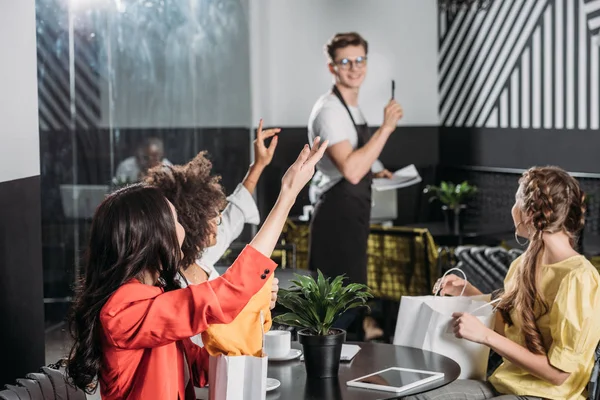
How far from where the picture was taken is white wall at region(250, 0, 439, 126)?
8422mm

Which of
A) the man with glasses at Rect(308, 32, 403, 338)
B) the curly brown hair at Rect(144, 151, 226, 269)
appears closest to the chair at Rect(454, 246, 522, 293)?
the man with glasses at Rect(308, 32, 403, 338)

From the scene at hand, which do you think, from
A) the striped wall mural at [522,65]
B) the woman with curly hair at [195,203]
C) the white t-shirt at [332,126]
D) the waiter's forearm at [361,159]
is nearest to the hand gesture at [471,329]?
the woman with curly hair at [195,203]

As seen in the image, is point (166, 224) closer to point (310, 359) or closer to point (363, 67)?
point (310, 359)

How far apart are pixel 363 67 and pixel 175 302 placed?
8.65 ft

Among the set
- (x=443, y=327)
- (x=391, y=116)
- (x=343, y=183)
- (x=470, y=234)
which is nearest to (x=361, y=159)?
(x=343, y=183)

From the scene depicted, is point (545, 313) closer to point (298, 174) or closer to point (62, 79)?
point (298, 174)

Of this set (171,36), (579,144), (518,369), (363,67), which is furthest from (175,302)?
(579,144)

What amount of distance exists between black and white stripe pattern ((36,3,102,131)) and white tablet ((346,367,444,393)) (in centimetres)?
279

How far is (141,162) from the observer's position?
6020 mm

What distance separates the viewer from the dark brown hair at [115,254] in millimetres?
2086

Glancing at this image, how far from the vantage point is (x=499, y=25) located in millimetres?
8398

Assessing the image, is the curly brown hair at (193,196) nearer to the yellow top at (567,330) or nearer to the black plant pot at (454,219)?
the yellow top at (567,330)

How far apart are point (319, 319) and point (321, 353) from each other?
0.31 feet

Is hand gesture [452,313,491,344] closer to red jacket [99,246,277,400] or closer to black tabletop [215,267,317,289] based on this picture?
red jacket [99,246,277,400]
